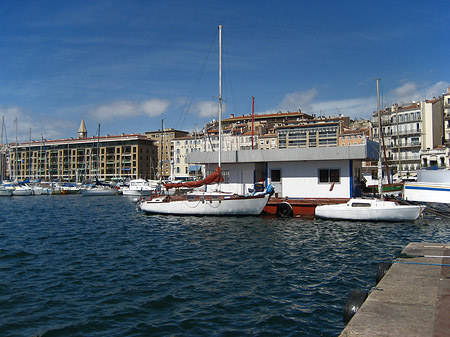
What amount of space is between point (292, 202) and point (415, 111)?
76607mm

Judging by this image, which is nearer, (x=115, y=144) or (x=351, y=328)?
(x=351, y=328)

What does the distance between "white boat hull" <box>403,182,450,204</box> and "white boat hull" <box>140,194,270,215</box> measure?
12.4 m

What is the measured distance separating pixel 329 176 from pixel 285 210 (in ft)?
17.9

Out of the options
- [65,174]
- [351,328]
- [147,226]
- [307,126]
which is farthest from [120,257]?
[65,174]

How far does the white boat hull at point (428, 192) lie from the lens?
32.4 metres

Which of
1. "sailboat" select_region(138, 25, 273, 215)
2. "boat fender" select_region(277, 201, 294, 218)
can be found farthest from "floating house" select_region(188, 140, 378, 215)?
"sailboat" select_region(138, 25, 273, 215)

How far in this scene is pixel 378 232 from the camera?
24750 millimetres

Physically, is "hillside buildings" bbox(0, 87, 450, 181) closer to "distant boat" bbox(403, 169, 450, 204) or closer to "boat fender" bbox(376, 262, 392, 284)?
"distant boat" bbox(403, 169, 450, 204)

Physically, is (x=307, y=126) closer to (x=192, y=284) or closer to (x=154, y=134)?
(x=154, y=134)

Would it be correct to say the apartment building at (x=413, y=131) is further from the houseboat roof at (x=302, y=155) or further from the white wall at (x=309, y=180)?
the houseboat roof at (x=302, y=155)

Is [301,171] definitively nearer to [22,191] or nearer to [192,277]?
[192,277]

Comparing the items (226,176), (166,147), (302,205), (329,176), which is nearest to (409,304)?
(302,205)

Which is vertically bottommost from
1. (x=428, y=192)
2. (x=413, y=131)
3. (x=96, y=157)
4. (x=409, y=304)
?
(x=409, y=304)

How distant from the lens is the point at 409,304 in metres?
7.80
